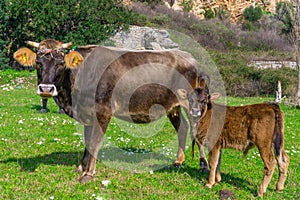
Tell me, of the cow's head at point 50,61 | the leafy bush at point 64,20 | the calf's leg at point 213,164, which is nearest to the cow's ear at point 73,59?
the cow's head at point 50,61

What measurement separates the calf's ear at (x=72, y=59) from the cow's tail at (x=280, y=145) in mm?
3786

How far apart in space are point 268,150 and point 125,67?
11.0 feet

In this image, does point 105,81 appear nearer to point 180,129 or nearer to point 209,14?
point 180,129

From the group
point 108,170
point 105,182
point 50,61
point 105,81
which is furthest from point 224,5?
point 105,182

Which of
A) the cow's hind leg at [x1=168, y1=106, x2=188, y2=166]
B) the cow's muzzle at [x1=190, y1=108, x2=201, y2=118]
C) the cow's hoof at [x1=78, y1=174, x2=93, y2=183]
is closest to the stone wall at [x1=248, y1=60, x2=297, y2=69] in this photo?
the cow's hind leg at [x1=168, y1=106, x2=188, y2=166]

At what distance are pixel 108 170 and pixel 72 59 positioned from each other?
2481mm

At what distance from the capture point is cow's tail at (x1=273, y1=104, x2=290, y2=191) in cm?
678

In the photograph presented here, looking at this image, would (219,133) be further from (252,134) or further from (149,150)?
(149,150)

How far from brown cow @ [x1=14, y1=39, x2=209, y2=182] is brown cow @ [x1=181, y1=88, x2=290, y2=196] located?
87cm

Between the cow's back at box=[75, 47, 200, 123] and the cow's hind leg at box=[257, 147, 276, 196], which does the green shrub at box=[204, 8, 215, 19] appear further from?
the cow's hind leg at box=[257, 147, 276, 196]

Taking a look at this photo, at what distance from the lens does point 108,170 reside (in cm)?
801

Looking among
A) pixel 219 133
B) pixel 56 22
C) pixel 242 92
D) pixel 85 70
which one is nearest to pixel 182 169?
pixel 219 133

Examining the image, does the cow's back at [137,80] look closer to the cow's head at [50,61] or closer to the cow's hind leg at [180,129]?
the cow's head at [50,61]

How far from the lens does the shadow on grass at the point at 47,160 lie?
7.96 metres
